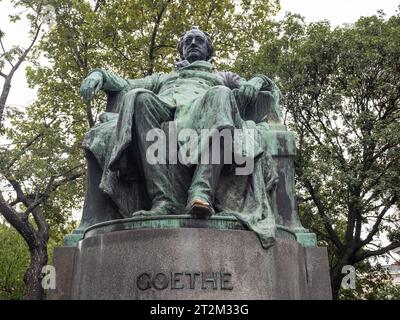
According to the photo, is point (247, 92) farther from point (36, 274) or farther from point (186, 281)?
point (36, 274)

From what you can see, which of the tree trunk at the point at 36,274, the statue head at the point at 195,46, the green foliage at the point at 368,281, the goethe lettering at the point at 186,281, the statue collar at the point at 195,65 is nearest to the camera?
the goethe lettering at the point at 186,281

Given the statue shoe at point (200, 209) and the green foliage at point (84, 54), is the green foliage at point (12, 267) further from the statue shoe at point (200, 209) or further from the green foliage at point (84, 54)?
the statue shoe at point (200, 209)

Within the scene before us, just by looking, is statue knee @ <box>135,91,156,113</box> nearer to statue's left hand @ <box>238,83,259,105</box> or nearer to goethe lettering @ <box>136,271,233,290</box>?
statue's left hand @ <box>238,83,259,105</box>

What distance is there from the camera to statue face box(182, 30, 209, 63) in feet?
22.3

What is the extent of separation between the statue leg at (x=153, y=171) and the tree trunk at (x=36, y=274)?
8931 millimetres

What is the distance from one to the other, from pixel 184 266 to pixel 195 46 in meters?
3.31

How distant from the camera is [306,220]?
14977 millimetres

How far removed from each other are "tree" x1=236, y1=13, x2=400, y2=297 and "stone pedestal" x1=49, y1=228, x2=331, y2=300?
9.23 m

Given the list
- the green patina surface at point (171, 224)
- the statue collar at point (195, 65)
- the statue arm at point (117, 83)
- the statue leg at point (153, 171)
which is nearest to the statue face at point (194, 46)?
the statue collar at point (195, 65)

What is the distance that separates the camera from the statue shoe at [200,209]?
447cm

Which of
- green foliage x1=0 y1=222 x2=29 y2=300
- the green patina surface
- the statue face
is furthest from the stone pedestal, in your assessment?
green foliage x1=0 y1=222 x2=29 y2=300

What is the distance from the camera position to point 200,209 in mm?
4477
